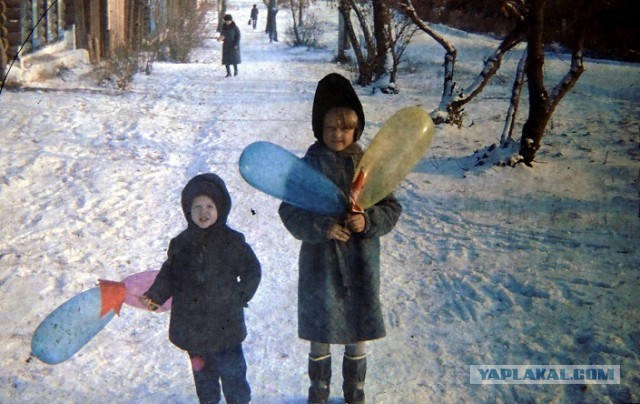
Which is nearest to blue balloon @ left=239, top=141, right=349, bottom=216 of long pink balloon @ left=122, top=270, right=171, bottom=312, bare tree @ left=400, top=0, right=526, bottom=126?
long pink balloon @ left=122, top=270, right=171, bottom=312

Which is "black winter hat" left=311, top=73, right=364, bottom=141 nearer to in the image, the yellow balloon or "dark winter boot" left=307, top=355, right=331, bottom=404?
the yellow balloon

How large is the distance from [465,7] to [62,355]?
13.0 metres

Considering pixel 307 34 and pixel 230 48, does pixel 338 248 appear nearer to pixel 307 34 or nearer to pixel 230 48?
pixel 230 48

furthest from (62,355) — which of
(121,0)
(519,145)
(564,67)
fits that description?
(121,0)

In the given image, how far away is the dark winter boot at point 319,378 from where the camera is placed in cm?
264

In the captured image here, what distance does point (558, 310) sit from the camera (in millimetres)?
3803

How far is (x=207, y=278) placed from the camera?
2.39m

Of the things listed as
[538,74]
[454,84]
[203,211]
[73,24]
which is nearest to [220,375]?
[203,211]

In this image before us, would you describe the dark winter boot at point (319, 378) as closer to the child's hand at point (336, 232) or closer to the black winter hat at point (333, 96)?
the child's hand at point (336, 232)

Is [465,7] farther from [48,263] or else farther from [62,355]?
[62,355]

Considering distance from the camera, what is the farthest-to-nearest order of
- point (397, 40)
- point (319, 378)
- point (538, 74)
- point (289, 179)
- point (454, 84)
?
point (397, 40) → point (454, 84) → point (538, 74) → point (319, 378) → point (289, 179)

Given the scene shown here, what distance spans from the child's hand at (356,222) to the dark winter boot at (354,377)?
67 centimetres

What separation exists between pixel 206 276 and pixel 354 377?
849mm
